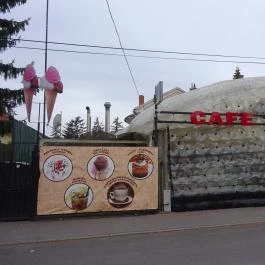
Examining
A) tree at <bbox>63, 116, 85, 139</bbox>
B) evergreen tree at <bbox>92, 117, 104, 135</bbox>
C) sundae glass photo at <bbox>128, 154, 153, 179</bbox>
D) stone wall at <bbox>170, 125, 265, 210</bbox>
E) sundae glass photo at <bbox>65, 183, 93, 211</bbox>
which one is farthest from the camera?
tree at <bbox>63, 116, 85, 139</bbox>

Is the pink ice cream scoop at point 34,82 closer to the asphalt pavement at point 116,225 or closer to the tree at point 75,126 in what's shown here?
the asphalt pavement at point 116,225

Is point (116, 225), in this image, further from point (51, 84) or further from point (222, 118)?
point (222, 118)

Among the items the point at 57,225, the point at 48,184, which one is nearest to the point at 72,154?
the point at 48,184

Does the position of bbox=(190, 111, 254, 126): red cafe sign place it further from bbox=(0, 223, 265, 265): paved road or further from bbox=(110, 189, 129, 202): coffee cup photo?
bbox=(0, 223, 265, 265): paved road

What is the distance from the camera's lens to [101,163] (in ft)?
53.1

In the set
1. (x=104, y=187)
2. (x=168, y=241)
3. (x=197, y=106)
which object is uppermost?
(x=197, y=106)

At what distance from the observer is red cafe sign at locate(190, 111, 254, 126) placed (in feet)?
58.3

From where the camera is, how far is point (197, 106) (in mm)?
18219

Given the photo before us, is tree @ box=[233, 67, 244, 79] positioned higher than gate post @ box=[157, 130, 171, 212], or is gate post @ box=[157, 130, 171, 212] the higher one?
tree @ box=[233, 67, 244, 79]

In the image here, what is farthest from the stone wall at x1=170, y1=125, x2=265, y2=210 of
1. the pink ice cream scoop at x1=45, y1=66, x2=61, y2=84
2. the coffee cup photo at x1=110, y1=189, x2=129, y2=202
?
the pink ice cream scoop at x1=45, y1=66, x2=61, y2=84

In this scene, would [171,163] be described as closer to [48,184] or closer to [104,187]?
[104,187]

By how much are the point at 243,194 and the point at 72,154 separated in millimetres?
6235

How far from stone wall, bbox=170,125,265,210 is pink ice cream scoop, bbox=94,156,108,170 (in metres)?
2.46

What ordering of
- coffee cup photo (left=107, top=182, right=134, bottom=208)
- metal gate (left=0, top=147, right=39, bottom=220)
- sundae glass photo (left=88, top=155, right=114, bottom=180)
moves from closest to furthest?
metal gate (left=0, top=147, right=39, bottom=220) → sundae glass photo (left=88, top=155, right=114, bottom=180) → coffee cup photo (left=107, top=182, right=134, bottom=208)
